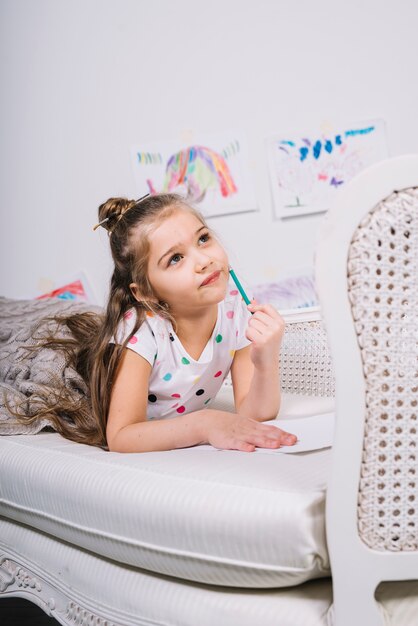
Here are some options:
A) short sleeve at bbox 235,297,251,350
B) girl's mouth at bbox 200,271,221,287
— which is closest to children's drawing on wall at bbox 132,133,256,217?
short sleeve at bbox 235,297,251,350

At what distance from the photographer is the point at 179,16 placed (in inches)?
138

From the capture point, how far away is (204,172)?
11.5ft

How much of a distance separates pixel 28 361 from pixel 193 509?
3.54 feet

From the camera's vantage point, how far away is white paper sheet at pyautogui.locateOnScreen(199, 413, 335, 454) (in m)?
1.18

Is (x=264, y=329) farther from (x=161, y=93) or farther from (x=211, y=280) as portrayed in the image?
(x=161, y=93)

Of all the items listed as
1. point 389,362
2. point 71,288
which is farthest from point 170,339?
point 71,288

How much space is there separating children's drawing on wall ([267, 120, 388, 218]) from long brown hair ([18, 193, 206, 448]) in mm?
1807

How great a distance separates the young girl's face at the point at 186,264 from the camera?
1457 millimetres

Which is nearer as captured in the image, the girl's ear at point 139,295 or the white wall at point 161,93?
the girl's ear at point 139,295

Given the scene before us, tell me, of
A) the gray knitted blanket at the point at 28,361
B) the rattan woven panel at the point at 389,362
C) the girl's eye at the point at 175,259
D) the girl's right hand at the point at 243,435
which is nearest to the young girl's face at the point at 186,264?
the girl's eye at the point at 175,259

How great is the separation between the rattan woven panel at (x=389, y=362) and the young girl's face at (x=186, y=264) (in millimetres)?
600

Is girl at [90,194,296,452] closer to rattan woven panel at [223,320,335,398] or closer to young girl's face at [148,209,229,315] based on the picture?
young girl's face at [148,209,229,315]

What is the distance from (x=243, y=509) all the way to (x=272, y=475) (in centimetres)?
8

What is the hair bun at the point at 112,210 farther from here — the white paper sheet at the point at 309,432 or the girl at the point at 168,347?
the white paper sheet at the point at 309,432
